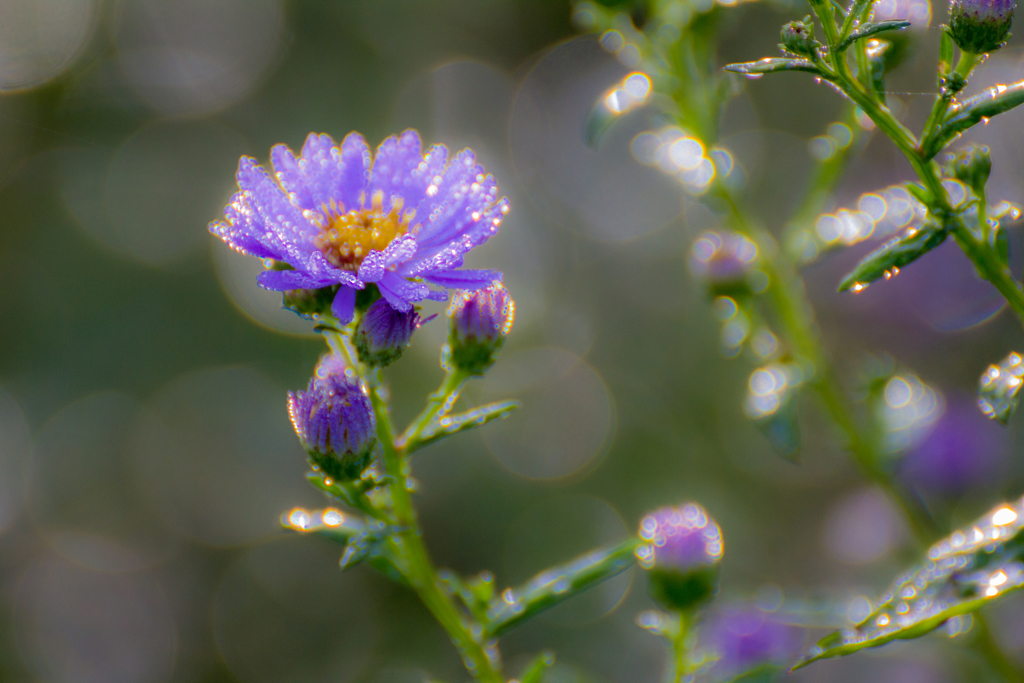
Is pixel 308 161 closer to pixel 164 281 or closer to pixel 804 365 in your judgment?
pixel 804 365

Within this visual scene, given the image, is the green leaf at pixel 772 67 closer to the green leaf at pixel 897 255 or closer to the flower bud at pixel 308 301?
the green leaf at pixel 897 255

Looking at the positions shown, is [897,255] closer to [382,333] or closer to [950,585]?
[950,585]

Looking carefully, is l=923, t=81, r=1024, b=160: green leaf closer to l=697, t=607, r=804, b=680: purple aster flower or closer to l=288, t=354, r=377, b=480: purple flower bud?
l=288, t=354, r=377, b=480: purple flower bud

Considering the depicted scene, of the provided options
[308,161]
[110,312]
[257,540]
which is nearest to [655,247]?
[257,540]

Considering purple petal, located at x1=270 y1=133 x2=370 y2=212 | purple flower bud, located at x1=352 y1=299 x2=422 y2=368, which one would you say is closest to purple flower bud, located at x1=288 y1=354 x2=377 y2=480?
purple flower bud, located at x1=352 y1=299 x2=422 y2=368

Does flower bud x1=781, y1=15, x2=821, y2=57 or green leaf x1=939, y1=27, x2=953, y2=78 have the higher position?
flower bud x1=781, y1=15, x2=821, y2=57

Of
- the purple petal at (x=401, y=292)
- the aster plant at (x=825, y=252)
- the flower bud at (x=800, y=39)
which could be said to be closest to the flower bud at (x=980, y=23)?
the aster plant at (x=825, y=252)
